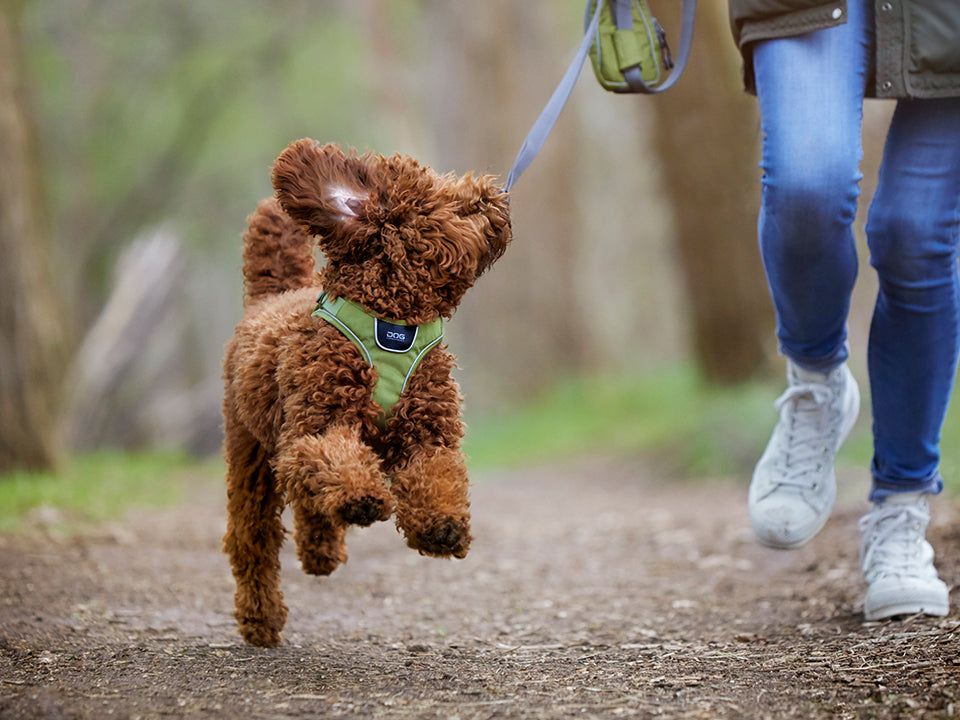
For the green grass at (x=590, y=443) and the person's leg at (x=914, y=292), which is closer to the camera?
the person's leg at (x=914, y=292)

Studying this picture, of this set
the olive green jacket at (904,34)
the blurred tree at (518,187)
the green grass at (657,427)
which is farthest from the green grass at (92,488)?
the blurred tree at (518,187)

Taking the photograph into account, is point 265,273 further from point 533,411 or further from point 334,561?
point 533,411

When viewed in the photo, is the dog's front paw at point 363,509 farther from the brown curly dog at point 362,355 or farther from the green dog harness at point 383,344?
the green dog harness at point 383,344

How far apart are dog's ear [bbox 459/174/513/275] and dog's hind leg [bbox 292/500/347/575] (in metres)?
0.77

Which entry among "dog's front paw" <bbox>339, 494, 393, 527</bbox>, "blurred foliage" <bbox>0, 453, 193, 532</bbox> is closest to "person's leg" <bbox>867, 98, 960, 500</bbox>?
"dog's front paw" <bbox>339, 494, 393, 527</bbox>

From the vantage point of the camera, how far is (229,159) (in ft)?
57.9

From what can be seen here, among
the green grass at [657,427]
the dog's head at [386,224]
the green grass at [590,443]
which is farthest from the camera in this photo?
the green grass at [657,427]

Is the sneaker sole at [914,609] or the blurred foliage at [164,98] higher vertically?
the blurred foliage at [164,98]

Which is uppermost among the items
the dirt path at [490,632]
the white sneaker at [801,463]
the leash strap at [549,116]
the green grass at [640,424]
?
the leash strap at [549,116]

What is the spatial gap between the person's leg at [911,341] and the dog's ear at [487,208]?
3.45 feet

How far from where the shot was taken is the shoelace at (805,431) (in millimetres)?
3412

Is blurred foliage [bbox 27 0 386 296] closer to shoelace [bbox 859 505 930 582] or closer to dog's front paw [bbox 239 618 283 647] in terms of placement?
dog's front paw [bbox 239 618 283 647]

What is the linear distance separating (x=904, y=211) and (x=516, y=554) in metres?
2.89

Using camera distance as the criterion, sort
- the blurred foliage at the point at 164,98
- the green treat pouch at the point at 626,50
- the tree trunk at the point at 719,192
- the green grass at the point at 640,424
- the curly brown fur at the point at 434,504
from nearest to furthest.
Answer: the curly brown fur at the point at 434,504, the green treat pouch at the point at 626,50, the green grass at the point at 640,424, the tree trunk at the point at 719,192, the blurred foliage at the point at 164,98
